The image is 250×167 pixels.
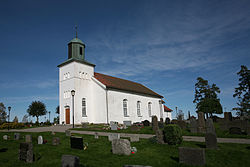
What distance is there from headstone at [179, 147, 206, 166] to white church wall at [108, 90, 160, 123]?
67.0 feet

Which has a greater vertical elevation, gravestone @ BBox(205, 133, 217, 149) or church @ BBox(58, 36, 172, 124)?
church @ BBox(58, 36, 172, 124)

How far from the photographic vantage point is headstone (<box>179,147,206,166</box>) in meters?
5.76

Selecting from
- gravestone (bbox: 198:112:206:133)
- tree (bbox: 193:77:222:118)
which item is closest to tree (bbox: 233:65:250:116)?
tree (bbox: 193:77:222:118)

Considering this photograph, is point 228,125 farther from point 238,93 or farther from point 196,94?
point 196,94

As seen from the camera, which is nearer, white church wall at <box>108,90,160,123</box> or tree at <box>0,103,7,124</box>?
white church wall at <box>108,90,160,123</box>

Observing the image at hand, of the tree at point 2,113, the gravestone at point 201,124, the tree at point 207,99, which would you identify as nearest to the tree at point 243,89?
the tree at point 207,99

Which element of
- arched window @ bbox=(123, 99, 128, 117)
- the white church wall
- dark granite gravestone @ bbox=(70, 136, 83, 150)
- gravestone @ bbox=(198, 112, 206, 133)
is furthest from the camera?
arched window @ bbox=(123, 99, 128, 117)

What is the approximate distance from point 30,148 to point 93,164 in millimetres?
2711

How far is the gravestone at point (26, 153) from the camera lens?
671 cm

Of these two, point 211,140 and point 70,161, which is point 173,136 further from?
point 70,161

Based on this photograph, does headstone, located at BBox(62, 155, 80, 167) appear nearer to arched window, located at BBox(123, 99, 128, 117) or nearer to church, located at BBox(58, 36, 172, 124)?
church, located at BBox(58, 36, 172, 124)

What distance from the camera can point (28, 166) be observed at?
6.20 meters

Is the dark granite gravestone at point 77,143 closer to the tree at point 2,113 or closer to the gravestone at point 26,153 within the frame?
the gravestone at point 26,153

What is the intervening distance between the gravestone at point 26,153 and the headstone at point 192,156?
5687 mm
